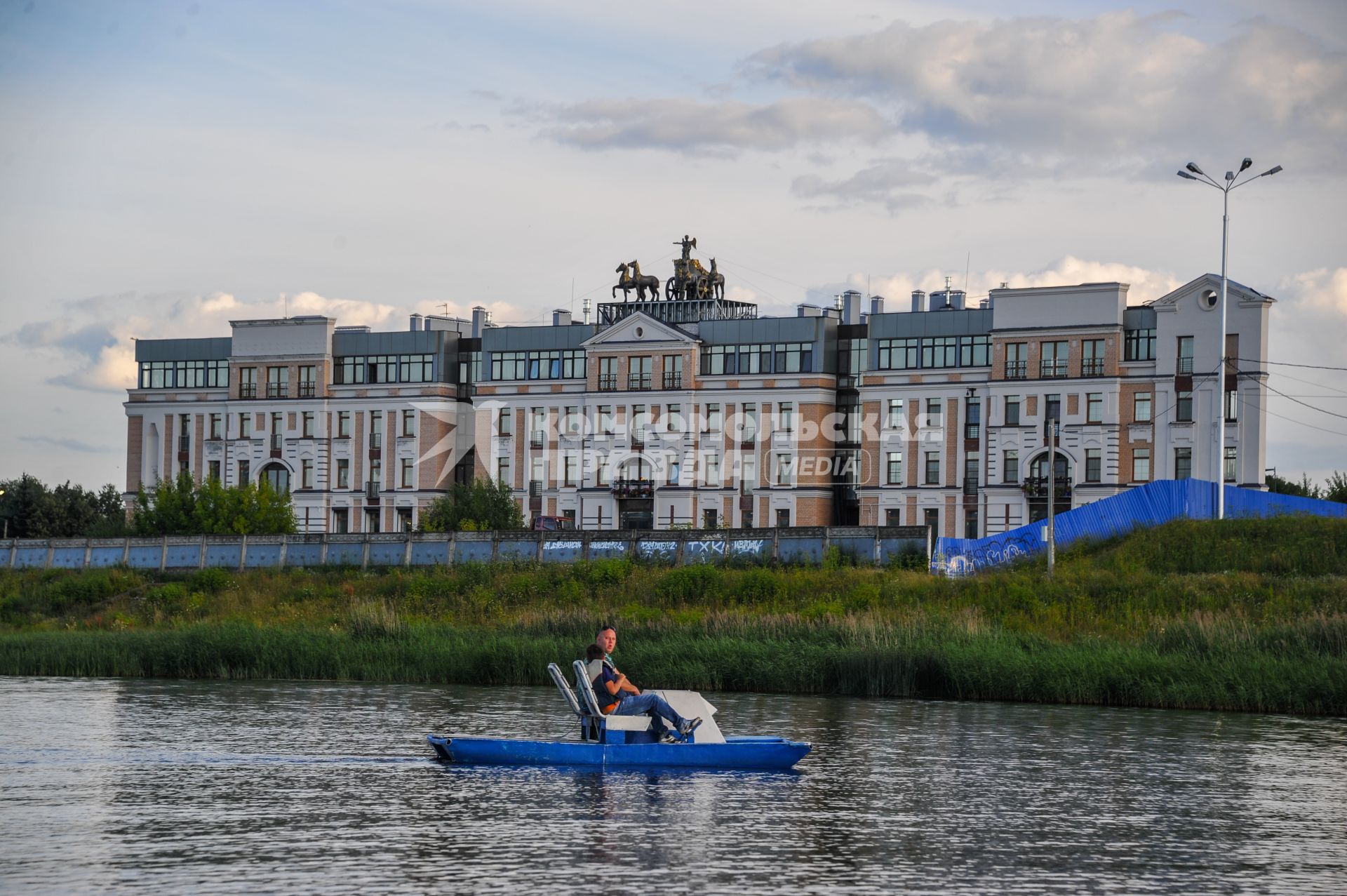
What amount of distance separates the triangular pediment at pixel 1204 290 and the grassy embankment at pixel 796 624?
30.2 m

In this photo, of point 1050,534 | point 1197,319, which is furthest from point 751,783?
point 1197,319

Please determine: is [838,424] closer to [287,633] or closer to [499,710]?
[287,633]

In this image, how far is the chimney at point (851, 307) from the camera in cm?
10850

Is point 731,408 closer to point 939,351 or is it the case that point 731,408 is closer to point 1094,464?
point 939,351

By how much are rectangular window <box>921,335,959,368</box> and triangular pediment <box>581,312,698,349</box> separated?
45.3ft

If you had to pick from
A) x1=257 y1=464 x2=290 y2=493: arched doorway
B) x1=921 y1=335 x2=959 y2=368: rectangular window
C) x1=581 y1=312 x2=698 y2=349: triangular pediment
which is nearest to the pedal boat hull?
x1=921 y1=335 x2=959 y2=368: rectangular window

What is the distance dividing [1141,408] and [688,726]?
236ft

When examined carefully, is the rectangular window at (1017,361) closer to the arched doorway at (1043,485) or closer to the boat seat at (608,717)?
the arched doorway at (1043,485)

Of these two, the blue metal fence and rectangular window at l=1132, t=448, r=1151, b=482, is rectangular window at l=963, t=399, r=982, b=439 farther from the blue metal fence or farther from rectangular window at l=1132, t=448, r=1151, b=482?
the blue metal fence

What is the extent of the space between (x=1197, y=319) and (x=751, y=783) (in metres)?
71.2

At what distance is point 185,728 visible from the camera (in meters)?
33.3

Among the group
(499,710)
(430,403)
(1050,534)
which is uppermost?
(430,403)

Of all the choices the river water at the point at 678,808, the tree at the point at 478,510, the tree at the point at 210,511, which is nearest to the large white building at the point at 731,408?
the tree at the point at 478,510

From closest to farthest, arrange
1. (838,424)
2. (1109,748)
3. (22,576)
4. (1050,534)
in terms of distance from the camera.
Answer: (1109,748)
(1050,534)
(22,576)
(838,424)
